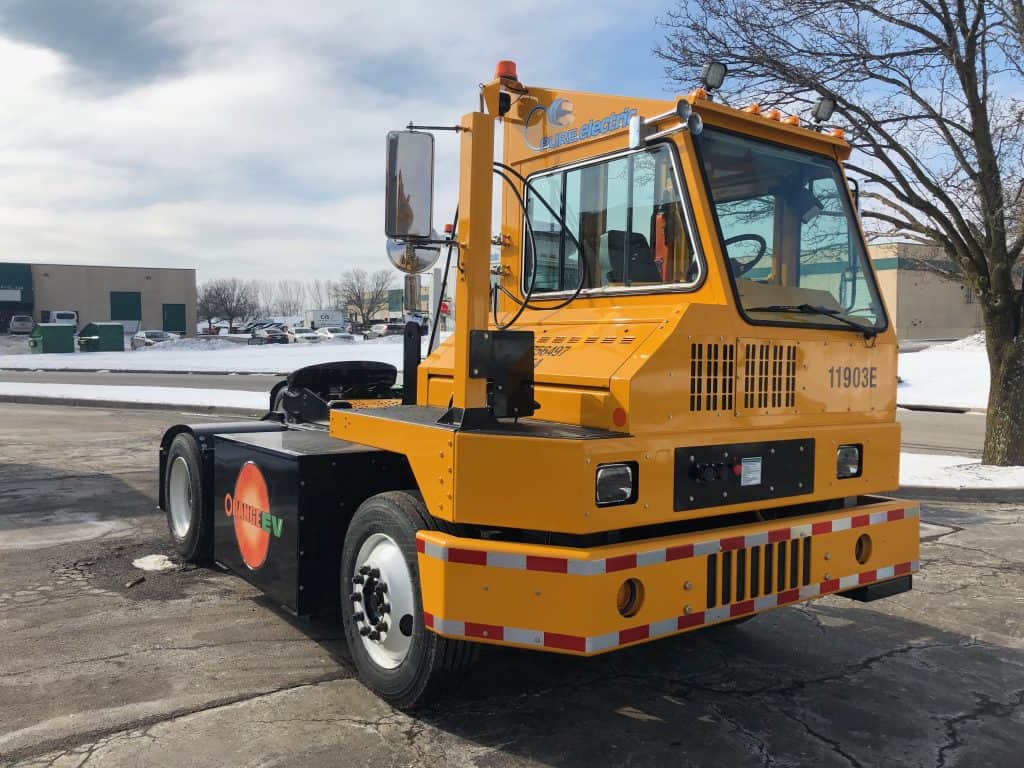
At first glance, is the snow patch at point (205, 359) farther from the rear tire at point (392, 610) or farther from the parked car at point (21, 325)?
the rear tire at point (392, 610)

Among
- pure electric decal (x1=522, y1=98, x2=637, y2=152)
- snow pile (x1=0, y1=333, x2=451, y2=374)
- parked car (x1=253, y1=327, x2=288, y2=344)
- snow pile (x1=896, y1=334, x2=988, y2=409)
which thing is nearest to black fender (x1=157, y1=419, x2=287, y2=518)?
pure electric decal (x1=522, y1=98, x2=637, y2=152)

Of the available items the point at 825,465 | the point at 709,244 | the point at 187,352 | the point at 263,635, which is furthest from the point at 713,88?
the point at 187,352

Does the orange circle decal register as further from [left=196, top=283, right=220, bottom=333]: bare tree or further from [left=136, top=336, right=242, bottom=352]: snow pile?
[left=196, top=283, right=220, bottom=333]: bare tree

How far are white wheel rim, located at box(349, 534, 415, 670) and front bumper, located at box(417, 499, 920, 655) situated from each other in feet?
1.02

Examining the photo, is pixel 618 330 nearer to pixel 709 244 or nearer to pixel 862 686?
pixel 709 244

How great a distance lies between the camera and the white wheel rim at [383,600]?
3.74m

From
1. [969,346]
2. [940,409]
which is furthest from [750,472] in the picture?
[969,346]

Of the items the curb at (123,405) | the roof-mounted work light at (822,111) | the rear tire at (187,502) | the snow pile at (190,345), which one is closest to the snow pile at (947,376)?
the curb at (123,405)

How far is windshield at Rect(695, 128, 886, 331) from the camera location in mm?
4000

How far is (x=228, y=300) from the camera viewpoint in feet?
306

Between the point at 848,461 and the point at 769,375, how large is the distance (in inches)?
31.0

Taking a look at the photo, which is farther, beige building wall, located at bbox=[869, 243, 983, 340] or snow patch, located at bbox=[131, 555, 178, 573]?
beige building wall, located at bbox=[869, 243, 983, 340]

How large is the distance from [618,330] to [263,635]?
264 centimetres

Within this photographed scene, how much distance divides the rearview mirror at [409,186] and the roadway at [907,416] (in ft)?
37.3
